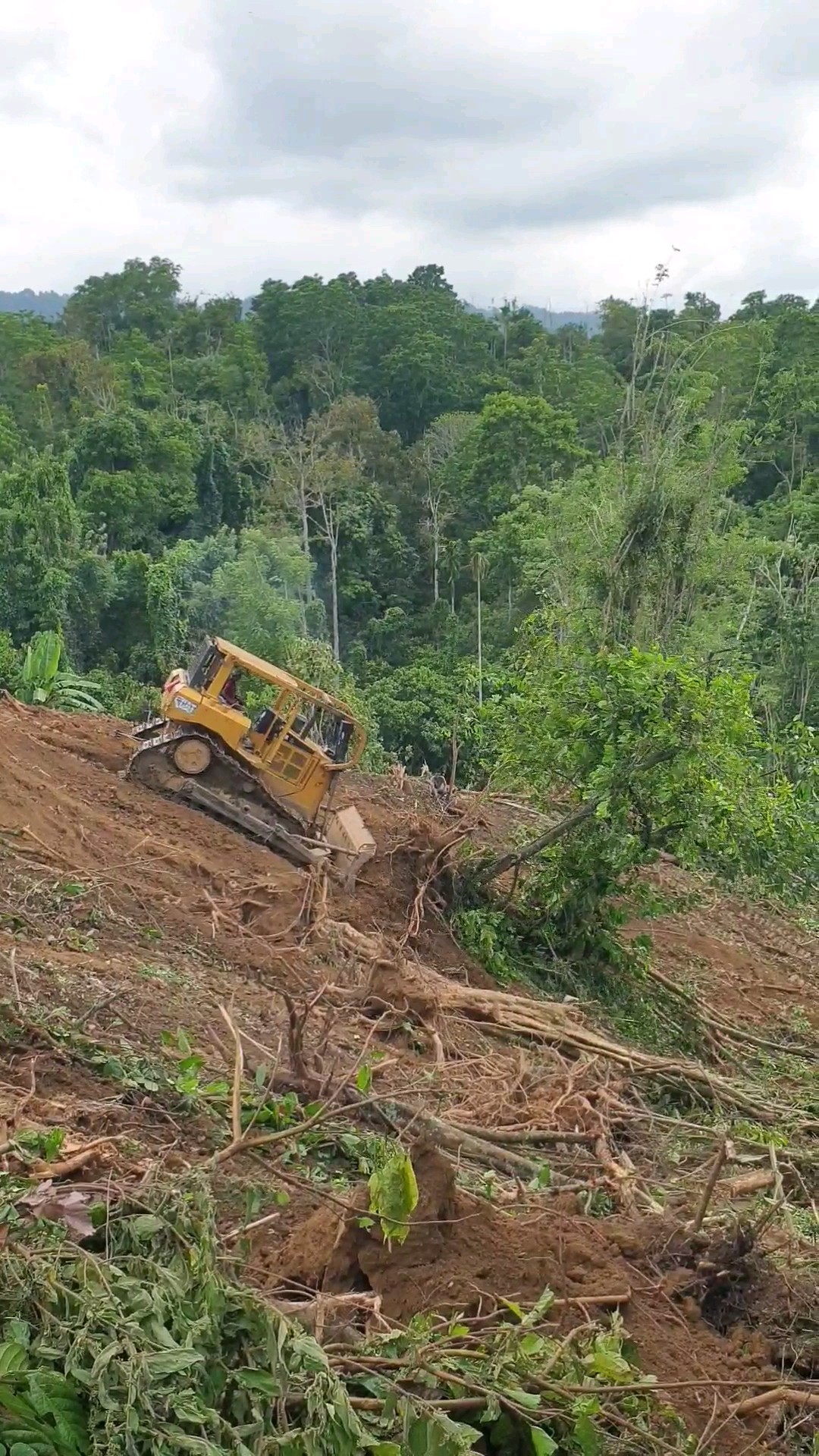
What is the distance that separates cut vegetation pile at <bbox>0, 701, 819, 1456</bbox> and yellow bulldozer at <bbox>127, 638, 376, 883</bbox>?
2331 mm

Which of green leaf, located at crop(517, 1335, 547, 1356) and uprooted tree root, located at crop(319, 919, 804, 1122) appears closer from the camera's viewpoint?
green leaf, located at crop(517, 1335, 547, 1356)

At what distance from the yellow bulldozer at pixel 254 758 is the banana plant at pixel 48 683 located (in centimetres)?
517

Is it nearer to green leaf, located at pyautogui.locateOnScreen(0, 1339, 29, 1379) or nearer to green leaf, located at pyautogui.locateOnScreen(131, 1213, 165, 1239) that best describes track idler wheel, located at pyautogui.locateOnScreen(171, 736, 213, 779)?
green leaf, located at pyautogui.locateOnScreen(131, 1213, 165, 1239)

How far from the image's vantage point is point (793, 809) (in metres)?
9.82

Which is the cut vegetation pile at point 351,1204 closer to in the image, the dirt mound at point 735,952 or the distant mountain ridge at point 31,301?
the dirt mound at point 735,952

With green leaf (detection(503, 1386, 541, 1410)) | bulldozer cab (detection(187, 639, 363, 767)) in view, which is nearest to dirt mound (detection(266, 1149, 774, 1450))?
green leaf (detection(503, 1386, 541, 1410))

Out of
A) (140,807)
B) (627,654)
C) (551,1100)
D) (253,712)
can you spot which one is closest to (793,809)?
(627,654)

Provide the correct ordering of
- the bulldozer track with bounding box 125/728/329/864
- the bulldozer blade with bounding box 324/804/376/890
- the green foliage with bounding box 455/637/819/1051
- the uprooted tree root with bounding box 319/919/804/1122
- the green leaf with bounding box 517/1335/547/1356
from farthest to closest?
1. the bulldozer track with bounding box 125/728/329/864
2. the bulldozer blade with bounding box 324/804/376/890
3. the green foliage with bounding box 455/637/819/1051
4. the uprooted tree root with bounding box 319/919/804/1122
5. the green leaf with bounding box 517/1335/547/1356

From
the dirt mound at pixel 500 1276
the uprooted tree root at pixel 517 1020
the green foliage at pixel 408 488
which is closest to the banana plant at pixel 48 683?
the green foliage at pixel 408 488

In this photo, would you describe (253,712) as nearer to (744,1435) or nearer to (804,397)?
(744,1435)

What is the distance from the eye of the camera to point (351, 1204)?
395 centimetres

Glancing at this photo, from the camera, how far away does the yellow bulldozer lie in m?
11.5

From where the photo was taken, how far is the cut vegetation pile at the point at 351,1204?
303 centimetres

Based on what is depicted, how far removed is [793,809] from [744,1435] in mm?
6561
